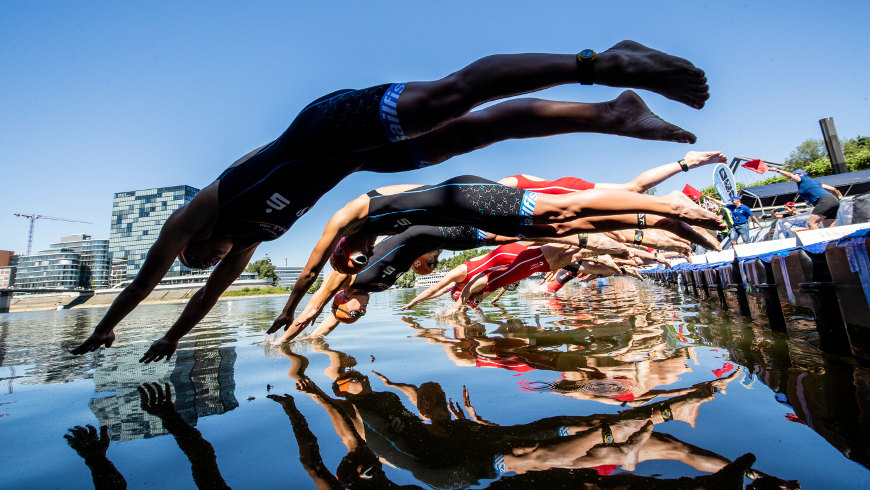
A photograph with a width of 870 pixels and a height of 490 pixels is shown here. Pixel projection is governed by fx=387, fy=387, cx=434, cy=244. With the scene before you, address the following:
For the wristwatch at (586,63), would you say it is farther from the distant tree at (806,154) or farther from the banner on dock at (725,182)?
the distant tree at (806,154)

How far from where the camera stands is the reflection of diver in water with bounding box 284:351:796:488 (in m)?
1.19

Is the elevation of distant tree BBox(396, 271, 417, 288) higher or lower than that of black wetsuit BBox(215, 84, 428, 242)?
higher

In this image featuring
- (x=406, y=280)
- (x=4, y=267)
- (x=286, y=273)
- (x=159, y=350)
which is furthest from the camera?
(x=286, y=273)

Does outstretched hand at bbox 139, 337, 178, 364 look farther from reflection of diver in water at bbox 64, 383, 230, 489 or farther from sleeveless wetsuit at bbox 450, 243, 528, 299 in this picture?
sleeveless wetsuit at bbox 450, 243, 528, 299

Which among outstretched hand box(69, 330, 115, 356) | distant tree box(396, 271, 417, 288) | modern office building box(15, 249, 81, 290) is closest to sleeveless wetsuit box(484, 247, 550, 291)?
outstretched hand box(69, 330, 115, 356)

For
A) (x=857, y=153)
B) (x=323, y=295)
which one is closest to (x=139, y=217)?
(x=323, y=295)

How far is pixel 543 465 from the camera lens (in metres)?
1.19

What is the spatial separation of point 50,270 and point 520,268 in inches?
6330

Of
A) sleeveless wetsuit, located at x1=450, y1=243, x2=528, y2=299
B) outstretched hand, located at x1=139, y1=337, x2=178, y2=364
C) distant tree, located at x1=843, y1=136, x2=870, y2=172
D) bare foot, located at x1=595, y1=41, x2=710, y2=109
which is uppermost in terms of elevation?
distant tree, located at x1=843, y1=136, x2=870, y2=172

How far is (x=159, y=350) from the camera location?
121 inches

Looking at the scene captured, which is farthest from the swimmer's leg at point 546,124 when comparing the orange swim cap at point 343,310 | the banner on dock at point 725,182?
the banner on dock at point 725,182

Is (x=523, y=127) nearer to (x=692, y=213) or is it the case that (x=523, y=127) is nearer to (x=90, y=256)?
(x=692, y=213)

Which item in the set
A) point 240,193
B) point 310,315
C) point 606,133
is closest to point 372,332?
point 310,315

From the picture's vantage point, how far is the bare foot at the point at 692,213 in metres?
2.31
